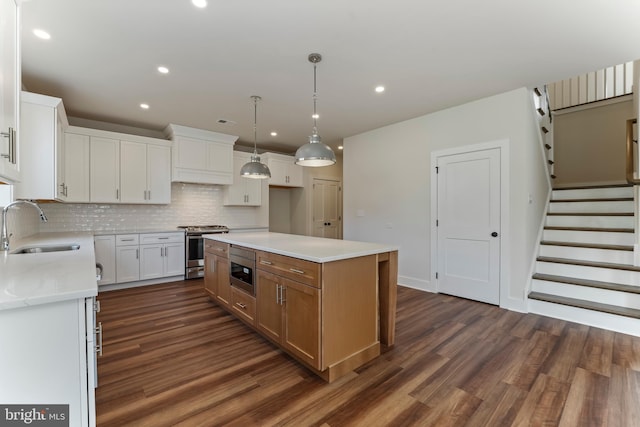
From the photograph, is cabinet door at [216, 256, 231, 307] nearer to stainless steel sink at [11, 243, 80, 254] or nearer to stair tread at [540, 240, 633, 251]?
stainless steel sink at [11, 243, 80, 254]

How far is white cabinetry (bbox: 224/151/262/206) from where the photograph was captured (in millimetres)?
5695

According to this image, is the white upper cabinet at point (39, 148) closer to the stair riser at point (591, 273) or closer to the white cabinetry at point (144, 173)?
the white cabinetry at point (144, 173)

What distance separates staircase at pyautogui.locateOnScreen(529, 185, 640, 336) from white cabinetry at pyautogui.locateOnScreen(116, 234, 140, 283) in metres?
5.48

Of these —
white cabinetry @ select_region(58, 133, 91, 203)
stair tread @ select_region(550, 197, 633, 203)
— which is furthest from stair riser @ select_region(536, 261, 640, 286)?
white cabinetry @ select_region(58, 133, 91, 203)

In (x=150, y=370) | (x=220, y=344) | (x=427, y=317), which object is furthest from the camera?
(x=427, y=317)

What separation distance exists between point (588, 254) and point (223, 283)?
4434 mm

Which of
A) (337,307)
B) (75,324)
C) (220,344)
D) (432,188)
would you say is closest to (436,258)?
(432,188)

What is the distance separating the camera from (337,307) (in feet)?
6.86

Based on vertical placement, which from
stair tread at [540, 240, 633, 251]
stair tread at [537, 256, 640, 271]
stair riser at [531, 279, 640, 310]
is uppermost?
stair tread at [540, 240, 633, 251]

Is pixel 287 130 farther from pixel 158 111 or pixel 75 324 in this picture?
pixel 75 324

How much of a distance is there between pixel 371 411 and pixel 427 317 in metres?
1.77

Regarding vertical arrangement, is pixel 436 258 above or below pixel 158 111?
below

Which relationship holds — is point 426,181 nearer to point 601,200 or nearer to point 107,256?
point 601,200

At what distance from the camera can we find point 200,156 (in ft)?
16.8
